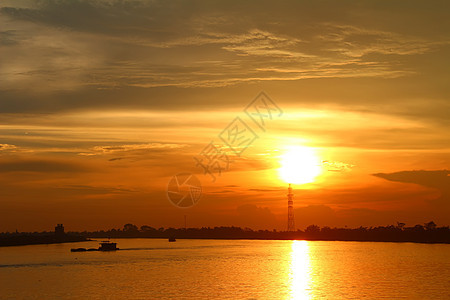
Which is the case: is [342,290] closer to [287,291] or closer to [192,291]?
[287,291]

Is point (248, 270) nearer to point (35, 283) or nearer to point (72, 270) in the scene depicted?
point (72, 270)

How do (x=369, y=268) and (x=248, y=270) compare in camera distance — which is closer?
(x=248, y=270)

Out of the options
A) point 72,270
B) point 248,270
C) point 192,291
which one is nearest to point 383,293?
point 192,291

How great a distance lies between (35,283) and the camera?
91750mm

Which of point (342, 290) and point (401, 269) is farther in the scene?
A: point (401, 269)

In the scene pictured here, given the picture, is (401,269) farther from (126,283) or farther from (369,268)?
(126,283)

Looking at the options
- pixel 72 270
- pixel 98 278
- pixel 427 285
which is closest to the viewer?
pixel 427 285

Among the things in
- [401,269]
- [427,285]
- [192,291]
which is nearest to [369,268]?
[401,269]

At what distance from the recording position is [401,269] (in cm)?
12469

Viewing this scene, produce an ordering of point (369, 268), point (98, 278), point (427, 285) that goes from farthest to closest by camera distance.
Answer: point (369, 268) < point (98, 278) < point (427, 285)

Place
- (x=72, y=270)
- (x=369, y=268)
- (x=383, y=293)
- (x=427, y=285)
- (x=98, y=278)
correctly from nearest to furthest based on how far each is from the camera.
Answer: (x=383, y=293) < (x=427, y=285) < (x=98, y=278) < (x=72, y=270) < (x=369, y=268)

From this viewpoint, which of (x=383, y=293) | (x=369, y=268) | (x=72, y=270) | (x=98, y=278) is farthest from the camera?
(x=369, y=268)

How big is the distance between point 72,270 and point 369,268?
6650cm

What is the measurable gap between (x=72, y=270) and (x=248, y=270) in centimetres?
3731
